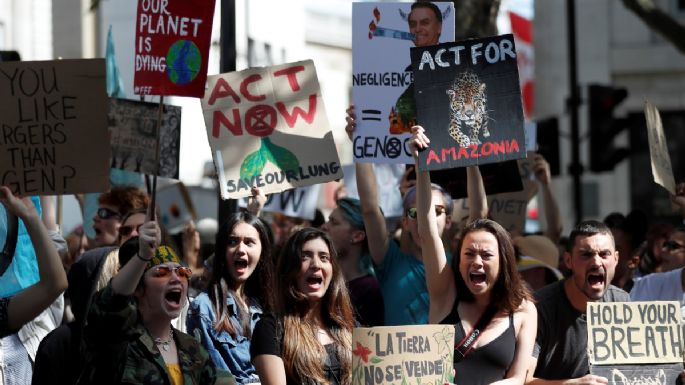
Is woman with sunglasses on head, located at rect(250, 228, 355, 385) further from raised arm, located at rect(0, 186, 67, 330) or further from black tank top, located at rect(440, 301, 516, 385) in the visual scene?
raised arm, located at rect(0, 186, 67, 330)

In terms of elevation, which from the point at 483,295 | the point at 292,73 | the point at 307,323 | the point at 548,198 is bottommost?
the point at 307,323

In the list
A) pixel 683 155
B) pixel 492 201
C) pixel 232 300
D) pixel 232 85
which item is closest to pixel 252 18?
pixel 683 155

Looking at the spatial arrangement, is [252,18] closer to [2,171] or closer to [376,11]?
[376,11]

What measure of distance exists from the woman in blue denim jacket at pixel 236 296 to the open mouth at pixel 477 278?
1.00 m

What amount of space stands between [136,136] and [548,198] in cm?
267

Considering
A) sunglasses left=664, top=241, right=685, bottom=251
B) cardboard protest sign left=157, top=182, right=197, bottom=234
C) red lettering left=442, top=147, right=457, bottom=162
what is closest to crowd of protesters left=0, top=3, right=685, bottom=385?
red lettering left=442, top=147, right=457, bottom=162

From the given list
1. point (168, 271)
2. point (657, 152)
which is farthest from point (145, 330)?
point (657, 152)

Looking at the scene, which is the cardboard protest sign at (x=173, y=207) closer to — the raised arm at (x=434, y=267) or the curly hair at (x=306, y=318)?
the curly hair at (x=306, y=318)

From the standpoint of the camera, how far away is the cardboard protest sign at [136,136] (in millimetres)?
9227

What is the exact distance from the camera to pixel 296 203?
414 inches

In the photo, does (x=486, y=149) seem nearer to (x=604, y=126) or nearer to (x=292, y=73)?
(x=292, y=73)

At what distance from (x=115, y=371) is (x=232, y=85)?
3.06 meters

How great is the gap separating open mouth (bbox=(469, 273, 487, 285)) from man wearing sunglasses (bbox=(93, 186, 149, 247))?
2.80 meters

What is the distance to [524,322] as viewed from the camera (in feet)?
20.2
